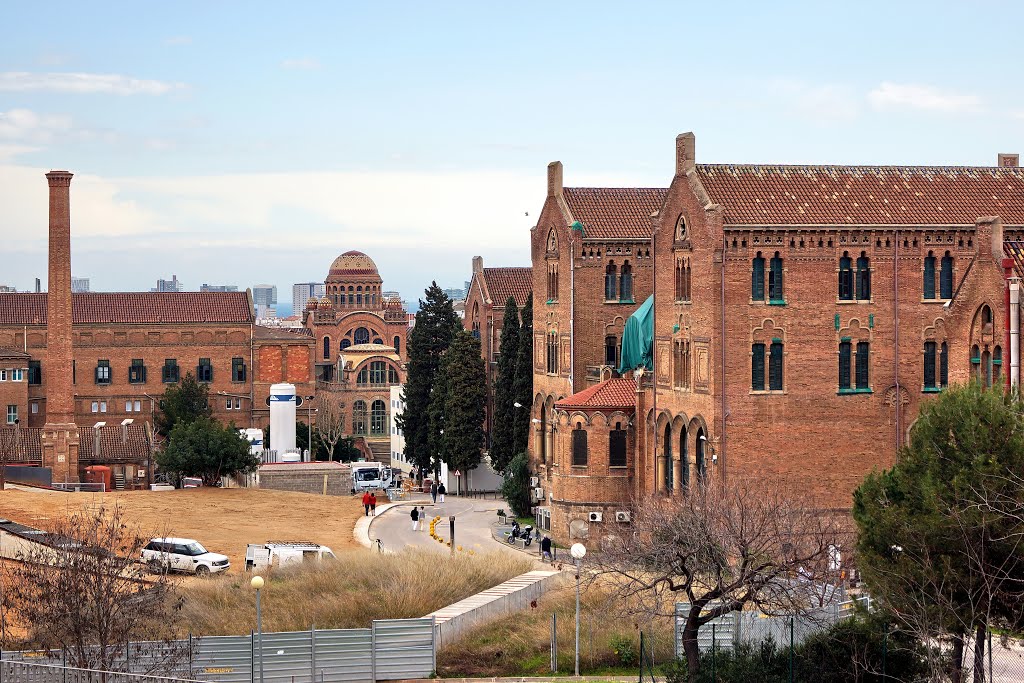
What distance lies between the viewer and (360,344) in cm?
15400

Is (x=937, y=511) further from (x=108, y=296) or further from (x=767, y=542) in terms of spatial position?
(x=108, y=296)

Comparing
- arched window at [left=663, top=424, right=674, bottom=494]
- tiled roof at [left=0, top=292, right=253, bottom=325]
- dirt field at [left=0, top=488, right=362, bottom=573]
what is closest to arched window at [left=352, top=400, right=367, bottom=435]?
tiled roof at [left=0, top=292, right=253, bottom=325]

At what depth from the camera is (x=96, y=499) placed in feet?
228

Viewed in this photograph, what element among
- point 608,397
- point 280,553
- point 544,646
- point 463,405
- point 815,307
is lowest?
point 544,646

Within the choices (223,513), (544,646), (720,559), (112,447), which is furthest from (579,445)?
(112,447)

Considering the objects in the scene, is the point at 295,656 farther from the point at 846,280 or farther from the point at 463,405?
the point at 463,405

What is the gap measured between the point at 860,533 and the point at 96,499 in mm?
42915

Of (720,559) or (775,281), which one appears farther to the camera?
(775,281)

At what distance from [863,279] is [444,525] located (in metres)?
24.4

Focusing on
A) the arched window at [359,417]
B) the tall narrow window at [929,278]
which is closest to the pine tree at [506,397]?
the tall narrow window at [929,278]

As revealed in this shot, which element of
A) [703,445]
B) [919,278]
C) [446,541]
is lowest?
[446,541]

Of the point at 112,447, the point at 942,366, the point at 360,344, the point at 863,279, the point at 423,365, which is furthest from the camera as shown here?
the point at 360,344

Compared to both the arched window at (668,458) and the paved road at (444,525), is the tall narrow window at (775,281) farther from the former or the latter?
the paved road at (444,525)

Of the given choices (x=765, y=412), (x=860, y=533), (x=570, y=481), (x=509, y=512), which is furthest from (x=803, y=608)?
(x=509, y=512)
